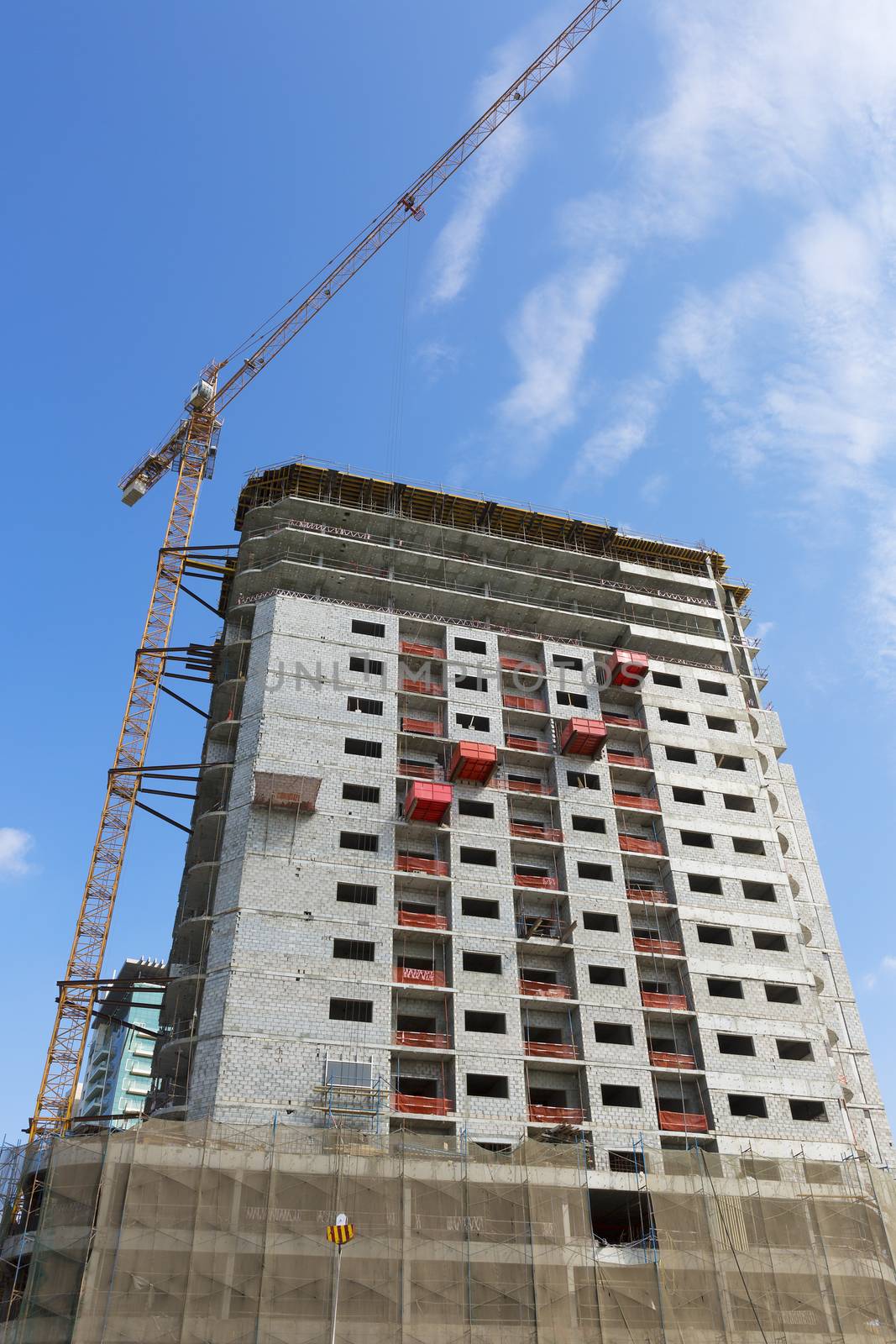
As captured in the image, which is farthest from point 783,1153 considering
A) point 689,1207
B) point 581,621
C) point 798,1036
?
point 581,621

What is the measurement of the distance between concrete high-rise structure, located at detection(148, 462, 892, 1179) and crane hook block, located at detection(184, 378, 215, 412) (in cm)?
1498

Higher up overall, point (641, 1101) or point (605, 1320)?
point (641, 1101)

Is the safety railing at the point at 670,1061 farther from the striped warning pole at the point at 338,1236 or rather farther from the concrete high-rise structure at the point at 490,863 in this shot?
the striped warning pole at the point at 338,1236

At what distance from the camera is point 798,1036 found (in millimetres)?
46500

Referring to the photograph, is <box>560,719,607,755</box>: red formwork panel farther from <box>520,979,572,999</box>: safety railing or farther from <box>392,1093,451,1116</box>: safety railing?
<box>392,1093,451,1116</box>: safety railing

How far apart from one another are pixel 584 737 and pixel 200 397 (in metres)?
38.7

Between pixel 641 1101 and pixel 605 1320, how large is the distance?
9977 millimetres

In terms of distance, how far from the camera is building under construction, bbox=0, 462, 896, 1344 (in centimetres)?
3212

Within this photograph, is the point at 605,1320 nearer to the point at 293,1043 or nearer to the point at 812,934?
the point at 293,1043

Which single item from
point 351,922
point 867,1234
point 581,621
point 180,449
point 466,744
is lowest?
point 867,1234

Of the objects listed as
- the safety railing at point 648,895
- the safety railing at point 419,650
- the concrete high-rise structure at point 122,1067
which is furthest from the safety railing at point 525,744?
the concrete high-rise structure at point 122,1067

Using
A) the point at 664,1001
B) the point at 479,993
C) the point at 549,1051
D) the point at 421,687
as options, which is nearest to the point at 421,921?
the point at 479,993

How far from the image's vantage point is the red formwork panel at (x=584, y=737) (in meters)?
51.1

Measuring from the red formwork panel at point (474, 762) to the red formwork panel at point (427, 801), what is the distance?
67.4 inches
